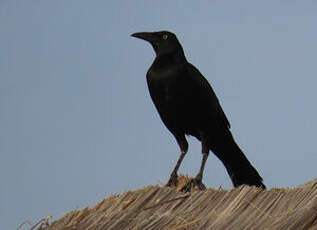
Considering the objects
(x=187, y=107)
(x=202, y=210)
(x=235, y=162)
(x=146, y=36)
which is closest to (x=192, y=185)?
(x=187, y=107)

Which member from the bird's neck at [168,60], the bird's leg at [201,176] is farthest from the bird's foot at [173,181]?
the bird's neck at [168,60]

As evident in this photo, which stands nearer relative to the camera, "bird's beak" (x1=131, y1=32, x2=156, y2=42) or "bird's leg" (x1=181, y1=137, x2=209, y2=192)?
"bird's leg" (x1=181, y1=137, x2=209, y2=192)

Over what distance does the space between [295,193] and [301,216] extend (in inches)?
17.4

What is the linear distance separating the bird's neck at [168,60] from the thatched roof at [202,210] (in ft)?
7.41

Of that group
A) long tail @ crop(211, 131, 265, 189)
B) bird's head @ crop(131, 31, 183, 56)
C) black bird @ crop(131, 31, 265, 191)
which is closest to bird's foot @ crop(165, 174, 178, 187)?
black bird @ crop(131, 31, 265, 191)

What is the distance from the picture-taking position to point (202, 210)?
623cm

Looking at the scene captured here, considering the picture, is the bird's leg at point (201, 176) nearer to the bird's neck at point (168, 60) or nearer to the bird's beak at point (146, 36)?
the bird's neck at point (168, 60)

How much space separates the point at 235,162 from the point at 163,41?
199 centimetres

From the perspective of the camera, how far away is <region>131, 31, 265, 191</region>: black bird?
8.40m

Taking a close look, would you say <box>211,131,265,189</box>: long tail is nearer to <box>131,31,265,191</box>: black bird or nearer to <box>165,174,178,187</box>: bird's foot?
<box>131,31,265,191</box>: black bird

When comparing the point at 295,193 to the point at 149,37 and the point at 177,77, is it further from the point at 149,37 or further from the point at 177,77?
the point at 149,37

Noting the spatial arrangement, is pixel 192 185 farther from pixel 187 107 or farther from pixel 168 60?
pixel 168 60

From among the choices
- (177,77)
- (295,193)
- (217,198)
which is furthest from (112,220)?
(177,77)

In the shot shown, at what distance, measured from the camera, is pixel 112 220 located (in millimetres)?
6578
